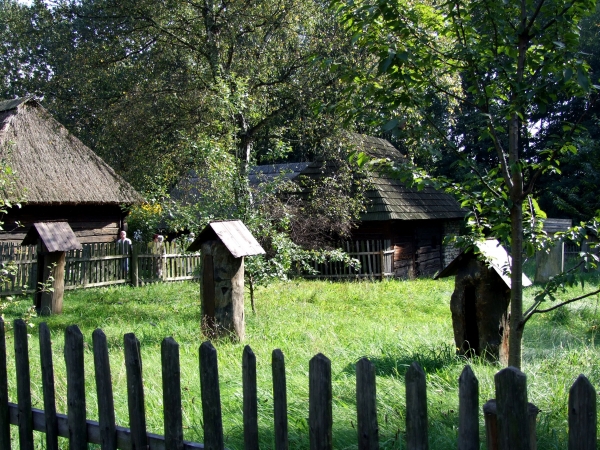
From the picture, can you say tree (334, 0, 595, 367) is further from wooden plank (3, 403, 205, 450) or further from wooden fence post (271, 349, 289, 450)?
wooden plank (3, 403, 205, 450)

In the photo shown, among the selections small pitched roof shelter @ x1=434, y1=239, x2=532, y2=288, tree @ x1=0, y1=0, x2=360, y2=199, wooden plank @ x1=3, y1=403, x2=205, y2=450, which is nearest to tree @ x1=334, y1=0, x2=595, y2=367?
small pitched roof shelter @ x1=434, y1=239, x2=532, y2=288

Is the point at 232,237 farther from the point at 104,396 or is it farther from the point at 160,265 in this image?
the point at 160,265

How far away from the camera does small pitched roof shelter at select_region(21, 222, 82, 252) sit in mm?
10312

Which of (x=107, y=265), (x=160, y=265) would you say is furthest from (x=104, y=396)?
(x=160, y=265)

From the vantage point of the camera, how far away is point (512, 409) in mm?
1773

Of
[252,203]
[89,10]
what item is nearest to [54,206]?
[89,10]

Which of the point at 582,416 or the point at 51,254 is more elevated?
the point at 51,254

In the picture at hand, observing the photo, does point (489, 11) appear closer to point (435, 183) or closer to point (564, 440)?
point (435, 183)

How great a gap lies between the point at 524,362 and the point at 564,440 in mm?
1756

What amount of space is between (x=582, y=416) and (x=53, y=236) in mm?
10123

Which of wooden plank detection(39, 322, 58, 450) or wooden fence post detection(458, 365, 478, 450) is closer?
wooden fence post detection(458, 365, 478, 450)

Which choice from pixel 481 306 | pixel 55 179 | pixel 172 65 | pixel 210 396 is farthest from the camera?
pixel 55 179

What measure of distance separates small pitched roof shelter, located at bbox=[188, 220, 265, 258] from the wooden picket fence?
11.9ft

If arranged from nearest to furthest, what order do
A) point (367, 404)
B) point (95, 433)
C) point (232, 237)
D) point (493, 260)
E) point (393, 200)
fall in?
point (367, 404) < point (95, 433) < point (493, 260) < point (232, 237) < point (393, 200)
